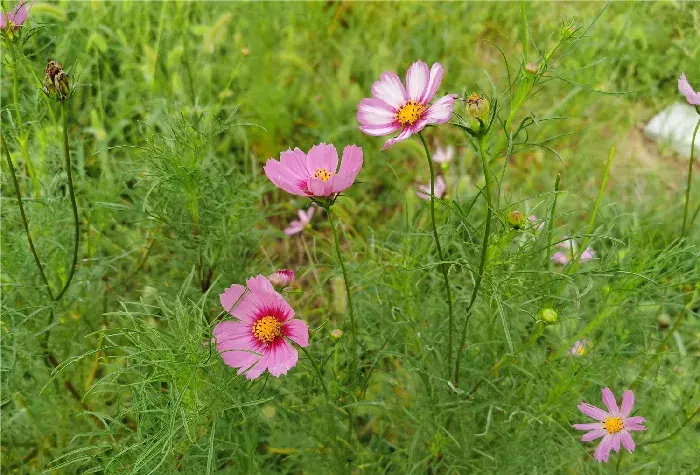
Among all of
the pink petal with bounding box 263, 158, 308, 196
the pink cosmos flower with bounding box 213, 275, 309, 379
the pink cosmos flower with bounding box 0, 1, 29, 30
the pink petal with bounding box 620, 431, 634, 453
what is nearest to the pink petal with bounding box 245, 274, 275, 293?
the pink cosmos flower with bounding box 213, 275, 309, 379

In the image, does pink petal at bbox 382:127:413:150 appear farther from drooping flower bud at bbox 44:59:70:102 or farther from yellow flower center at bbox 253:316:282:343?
drooping flower bud at bbox 44:59:70:102

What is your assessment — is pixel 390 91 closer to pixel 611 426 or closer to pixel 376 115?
pixel 376 115

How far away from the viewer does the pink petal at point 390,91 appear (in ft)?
2.82

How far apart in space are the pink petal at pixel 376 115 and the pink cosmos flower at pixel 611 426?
468 millimetres

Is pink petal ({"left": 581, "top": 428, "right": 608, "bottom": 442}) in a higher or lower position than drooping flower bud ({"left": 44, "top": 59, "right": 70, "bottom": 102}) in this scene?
lower

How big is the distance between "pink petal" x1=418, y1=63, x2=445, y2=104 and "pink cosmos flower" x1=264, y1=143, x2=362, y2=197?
12 cm

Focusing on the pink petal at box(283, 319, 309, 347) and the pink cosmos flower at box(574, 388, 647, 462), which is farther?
the pink cosmos flower at box(574, 388, 647, 462)

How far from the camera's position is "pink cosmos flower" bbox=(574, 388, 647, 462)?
871mm

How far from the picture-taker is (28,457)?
1.18 m

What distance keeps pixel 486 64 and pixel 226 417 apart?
1612 mm

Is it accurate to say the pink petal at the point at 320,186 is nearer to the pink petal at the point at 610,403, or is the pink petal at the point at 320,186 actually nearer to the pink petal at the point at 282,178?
the pink petal at the point at 282,178

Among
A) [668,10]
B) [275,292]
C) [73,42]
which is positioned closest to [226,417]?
[275,292]

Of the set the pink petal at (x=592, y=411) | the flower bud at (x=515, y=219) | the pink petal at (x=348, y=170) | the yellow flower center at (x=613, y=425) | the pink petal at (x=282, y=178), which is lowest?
the yellow flower center at (x=613, y=425)

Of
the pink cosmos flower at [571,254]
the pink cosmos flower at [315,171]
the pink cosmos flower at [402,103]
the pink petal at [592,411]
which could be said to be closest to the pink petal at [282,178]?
the pink cosmos flower at [315,171]
